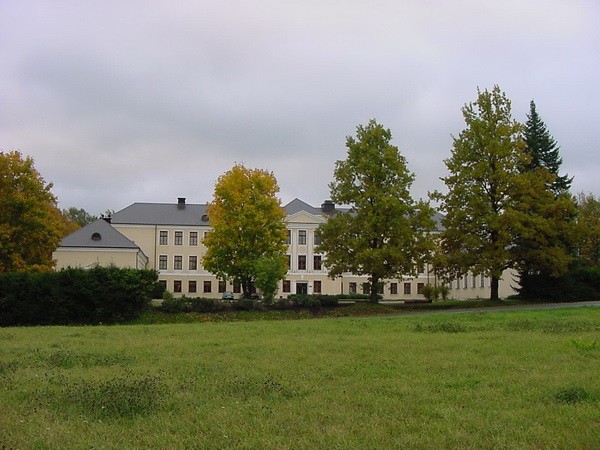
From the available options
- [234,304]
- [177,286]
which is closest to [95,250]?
[177,286]

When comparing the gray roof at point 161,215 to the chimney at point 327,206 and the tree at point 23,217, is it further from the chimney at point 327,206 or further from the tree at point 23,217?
the tree at point 23,217

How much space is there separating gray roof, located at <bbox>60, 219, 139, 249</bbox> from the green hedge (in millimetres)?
32196

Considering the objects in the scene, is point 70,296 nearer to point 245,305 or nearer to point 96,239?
point 245,305

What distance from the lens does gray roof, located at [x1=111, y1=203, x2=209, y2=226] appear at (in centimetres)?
7294

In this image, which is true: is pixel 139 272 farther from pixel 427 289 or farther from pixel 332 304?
pixel 427 289

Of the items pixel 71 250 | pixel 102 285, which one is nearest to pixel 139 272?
pixel 102 285

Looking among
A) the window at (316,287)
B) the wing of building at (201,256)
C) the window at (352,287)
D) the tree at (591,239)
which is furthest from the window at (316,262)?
the tree at (591,239)

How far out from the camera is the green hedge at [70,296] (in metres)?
28.2

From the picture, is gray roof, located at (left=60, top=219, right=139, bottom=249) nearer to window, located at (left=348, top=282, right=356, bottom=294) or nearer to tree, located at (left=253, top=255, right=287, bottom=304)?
window, located at (left=348, top=282, right=356, bottom=294)

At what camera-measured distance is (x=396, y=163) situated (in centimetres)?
3684

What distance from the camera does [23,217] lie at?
38844mm

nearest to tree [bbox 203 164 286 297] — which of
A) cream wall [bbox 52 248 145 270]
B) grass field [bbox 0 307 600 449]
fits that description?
cream wall [bbox 52 248 145 270]

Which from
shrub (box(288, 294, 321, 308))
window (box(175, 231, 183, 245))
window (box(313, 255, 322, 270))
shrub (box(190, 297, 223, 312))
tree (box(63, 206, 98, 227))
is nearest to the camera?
shrub (box(190, 297, 223, 312))

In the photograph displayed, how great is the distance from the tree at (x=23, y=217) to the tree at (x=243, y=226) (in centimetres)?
1084
